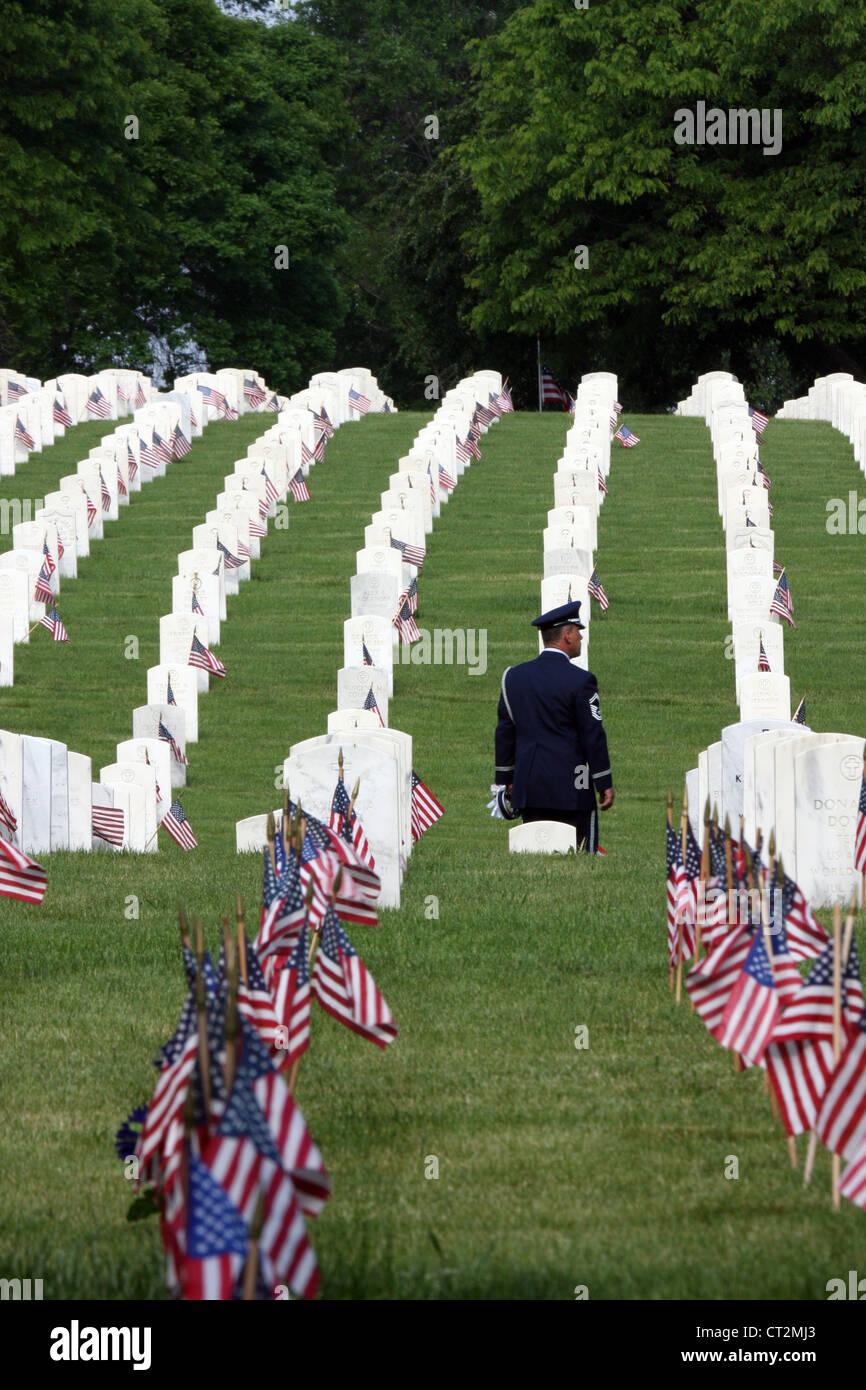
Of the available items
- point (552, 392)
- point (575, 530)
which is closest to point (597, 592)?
point (575, 530)

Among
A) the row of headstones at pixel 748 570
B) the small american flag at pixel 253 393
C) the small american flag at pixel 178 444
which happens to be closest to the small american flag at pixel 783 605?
the row of headstones at pixel 748 570

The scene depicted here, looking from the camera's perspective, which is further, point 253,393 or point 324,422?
point 253,393

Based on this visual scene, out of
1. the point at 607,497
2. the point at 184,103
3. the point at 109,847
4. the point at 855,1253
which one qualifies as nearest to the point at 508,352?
the point at 184,103

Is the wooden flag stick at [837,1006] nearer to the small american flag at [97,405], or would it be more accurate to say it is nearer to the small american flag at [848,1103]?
the small american flag at [848,1103]

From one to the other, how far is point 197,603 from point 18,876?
12.4m

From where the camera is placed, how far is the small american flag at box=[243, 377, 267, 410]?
41.2 m

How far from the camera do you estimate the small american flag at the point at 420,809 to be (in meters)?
13.1

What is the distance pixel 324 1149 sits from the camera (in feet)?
21.5

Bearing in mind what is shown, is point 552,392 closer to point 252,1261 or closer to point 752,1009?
point 752,1009

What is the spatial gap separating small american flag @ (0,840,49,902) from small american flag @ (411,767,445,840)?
368 centimetres

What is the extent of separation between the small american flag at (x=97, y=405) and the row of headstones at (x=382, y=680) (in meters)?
6.71

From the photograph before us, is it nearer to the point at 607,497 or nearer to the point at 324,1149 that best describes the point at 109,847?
the point at 324,1149

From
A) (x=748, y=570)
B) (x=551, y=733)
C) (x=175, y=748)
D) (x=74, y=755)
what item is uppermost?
(x=748, y=570)

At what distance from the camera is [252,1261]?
14.9ft
